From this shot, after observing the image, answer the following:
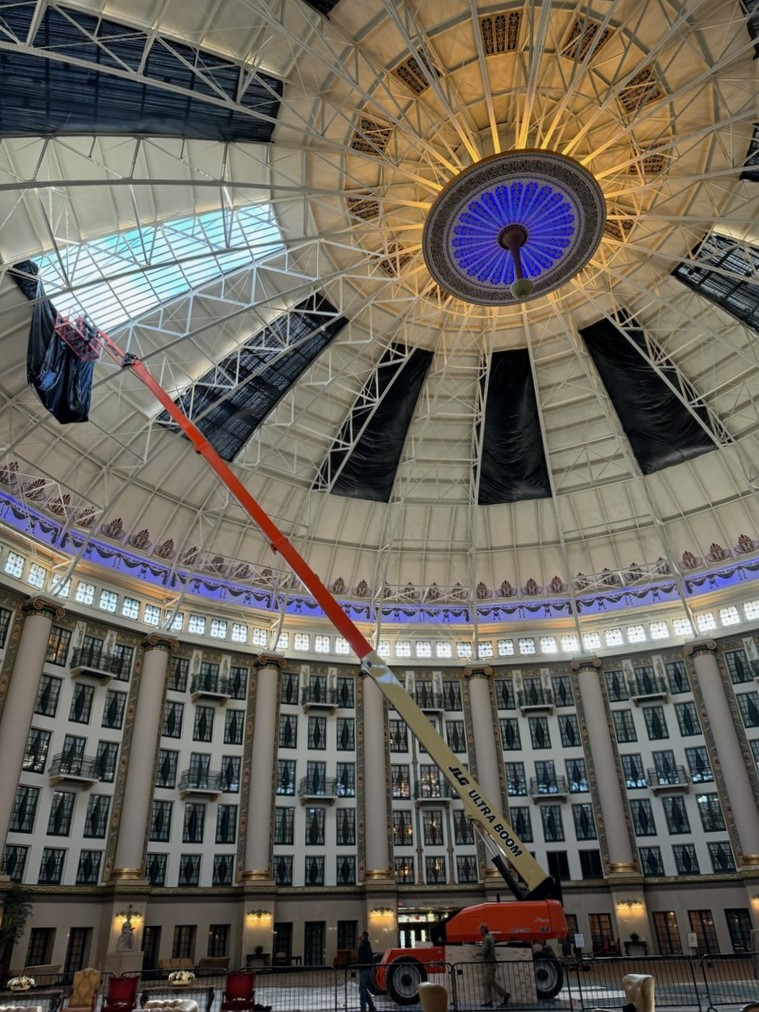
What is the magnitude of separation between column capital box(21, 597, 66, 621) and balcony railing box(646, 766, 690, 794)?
36.7 meters

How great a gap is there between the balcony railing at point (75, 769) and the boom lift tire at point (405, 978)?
22548mm

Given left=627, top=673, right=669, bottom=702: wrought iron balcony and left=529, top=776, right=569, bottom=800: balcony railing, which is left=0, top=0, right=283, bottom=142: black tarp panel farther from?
left=529, top=776, right=569, bottom=800: balcony railing

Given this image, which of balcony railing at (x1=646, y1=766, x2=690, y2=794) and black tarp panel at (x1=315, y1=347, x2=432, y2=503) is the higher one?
black tarp panel at (x1=315, y1=347, x2=432, y2=503)

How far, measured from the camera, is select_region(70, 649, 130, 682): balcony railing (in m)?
41.2

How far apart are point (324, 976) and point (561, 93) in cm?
4406

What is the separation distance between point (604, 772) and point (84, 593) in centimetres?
3371

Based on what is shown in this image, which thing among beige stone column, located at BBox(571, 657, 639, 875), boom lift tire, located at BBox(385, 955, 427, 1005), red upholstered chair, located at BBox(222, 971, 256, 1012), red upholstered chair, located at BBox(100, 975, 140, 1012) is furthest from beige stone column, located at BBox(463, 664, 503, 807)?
red upholstered chair, located at BBox(100, 975, 140, 1012)

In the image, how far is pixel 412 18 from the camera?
27047mm

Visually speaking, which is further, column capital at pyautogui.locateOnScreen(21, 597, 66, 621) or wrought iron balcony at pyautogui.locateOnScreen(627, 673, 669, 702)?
wrought iron balcony at pyautogui.locateOnScreen(627, 673, 669, 702)

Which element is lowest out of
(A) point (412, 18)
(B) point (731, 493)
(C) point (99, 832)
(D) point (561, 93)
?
(C) point (99, 832)

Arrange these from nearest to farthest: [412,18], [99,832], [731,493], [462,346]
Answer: [412,18]
[99,832]
[462,346]
[731,493]

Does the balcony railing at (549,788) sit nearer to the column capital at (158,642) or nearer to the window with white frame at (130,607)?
the column capital at (158,642)

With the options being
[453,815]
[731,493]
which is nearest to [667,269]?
[731,493]

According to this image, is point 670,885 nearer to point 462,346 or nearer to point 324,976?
point 324,976
